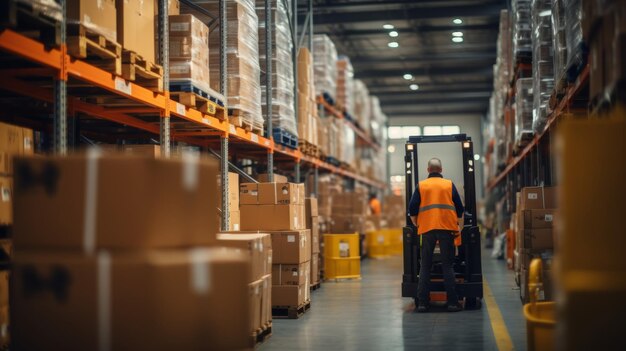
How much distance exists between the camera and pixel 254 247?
6520 mm

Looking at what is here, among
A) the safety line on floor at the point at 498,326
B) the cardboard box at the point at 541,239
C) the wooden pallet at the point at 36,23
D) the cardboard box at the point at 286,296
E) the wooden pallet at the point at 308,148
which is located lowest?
the safety line on floor at the point at 498,326

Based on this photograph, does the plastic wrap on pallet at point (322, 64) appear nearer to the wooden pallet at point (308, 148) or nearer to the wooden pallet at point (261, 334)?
the wooden pallet at point (308, 148)

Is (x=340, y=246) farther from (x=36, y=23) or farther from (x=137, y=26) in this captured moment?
(x=36, y=23)

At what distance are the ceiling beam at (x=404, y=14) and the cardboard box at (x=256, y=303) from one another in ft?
40.9

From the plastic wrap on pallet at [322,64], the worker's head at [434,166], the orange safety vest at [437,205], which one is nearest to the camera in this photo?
the orange safety vest at [437,205]

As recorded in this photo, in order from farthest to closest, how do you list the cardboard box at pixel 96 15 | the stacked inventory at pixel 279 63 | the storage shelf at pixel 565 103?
the stacked inventory at pixel 279 63, the storage shelf at pixel 565 103, the cardboard box at pixel 96 15

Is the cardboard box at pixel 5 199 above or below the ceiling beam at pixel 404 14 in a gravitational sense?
below

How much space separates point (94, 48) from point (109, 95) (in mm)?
1161

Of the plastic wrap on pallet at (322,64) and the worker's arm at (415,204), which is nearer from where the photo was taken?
the worker's arm at (415,204)

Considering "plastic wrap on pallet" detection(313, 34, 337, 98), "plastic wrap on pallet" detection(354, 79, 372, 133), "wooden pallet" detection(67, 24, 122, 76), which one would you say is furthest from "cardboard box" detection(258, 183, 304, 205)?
"plastic wrap on pallet" detection(354, 79, 372, 133)

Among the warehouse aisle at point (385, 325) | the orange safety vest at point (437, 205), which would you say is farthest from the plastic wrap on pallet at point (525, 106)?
the orange safety vest at point (437, 205)

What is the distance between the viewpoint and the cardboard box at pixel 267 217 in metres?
9.18

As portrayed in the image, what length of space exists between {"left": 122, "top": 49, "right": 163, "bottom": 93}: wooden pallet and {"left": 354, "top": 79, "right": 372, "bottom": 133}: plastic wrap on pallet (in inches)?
555

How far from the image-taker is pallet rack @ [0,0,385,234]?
197 inches
